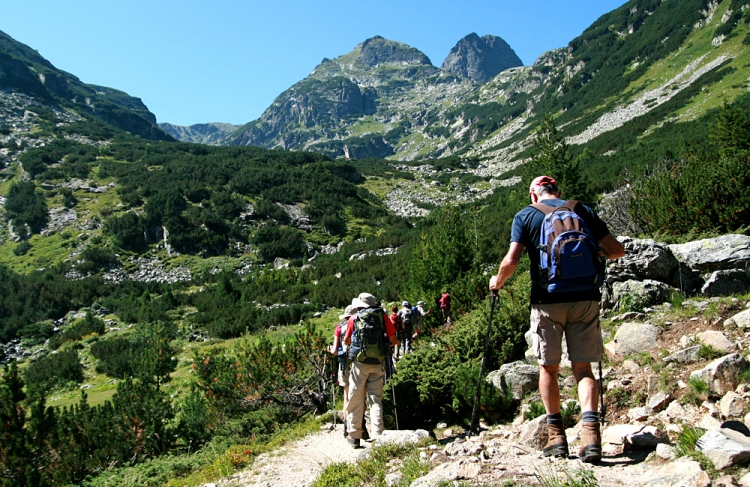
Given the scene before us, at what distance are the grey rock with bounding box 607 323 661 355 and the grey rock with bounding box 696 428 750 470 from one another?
2411 mm

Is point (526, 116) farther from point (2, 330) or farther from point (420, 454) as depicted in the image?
point (420, 454)

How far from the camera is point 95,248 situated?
3494 cm

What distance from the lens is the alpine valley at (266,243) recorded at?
6699mm

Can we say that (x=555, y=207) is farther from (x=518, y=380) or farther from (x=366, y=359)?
(x=366, y=359)

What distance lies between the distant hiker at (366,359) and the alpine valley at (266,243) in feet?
2.46

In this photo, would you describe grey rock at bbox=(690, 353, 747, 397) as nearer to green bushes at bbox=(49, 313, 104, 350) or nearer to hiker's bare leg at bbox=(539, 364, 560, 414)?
hiker's bare leg at bbox=(539, 364, 560, 414)

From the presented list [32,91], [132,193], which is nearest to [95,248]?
[132,193]

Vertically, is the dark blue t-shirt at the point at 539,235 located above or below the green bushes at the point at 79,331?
above

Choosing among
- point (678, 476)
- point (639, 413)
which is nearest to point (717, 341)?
point (639, 413)

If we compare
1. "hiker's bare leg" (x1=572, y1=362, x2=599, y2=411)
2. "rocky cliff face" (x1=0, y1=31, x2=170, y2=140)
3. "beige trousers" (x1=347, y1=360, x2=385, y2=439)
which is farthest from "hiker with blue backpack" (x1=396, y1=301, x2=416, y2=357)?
"rocky cliff face" (x1=0, y1=31, x2=170, y2=140)

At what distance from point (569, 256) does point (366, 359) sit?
115 inches

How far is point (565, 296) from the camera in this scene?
2959mm

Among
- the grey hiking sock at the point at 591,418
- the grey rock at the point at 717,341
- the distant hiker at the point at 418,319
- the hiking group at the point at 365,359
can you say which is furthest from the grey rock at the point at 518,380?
the distant hiker at the point at 418,319

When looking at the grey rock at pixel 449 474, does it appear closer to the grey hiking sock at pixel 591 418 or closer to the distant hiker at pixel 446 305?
the grey hiking sock at pixel 591 418
